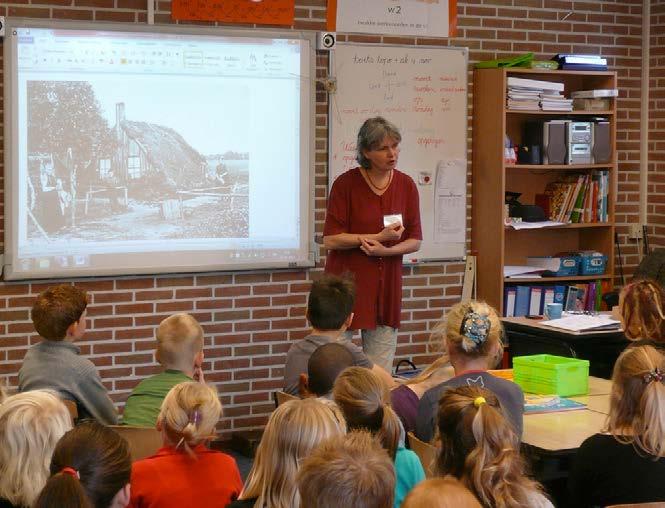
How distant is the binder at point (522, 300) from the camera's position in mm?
6676

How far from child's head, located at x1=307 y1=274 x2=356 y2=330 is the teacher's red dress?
3.04 ft

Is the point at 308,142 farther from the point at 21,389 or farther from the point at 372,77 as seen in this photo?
the point at 21,389

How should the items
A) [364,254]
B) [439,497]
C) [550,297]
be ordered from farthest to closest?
[550,297]
[364,254]
[439,497]

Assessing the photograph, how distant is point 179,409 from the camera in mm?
2842

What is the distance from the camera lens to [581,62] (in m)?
6.68

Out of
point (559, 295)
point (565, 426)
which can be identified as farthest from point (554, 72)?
Answer: point (565, 426)

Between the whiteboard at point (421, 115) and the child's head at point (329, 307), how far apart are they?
2.02 meters

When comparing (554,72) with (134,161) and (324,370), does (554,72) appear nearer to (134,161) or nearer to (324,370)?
(134,161)

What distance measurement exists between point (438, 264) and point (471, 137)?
2.74 feet

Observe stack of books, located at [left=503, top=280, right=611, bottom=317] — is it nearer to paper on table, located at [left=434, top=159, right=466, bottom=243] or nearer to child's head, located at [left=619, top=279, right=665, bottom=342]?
paper on table, located at [left=434, top=159, right=466, bottom=243]

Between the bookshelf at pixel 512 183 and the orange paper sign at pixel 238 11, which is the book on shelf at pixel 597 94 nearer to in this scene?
the bookshelf at pixel 512 183

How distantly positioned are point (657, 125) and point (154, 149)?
353 centimetres

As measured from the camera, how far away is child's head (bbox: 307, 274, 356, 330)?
13.7ft

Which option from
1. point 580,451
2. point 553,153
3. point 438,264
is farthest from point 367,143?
point 580,451
